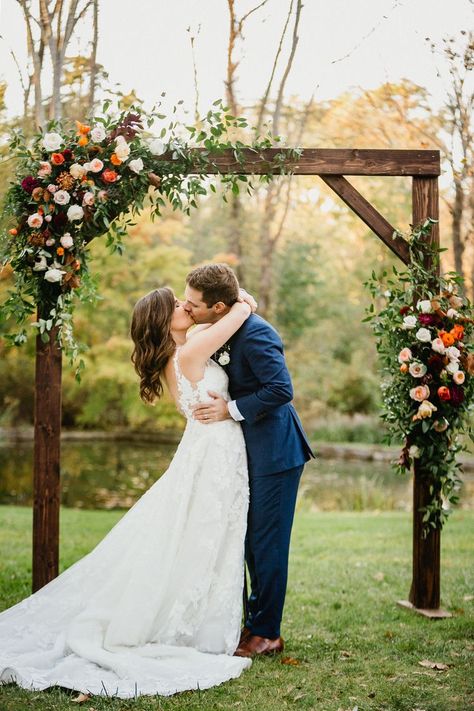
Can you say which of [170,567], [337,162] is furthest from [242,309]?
[170,567]

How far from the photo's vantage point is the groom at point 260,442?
4.21 m

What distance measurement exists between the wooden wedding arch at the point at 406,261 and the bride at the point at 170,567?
0.59 meters

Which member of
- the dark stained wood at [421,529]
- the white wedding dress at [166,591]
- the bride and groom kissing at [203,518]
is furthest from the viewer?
the dark stained wood at [421,529]

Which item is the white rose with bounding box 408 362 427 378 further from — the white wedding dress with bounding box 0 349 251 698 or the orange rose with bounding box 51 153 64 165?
the orange rose with bounding box 51 153 64 165

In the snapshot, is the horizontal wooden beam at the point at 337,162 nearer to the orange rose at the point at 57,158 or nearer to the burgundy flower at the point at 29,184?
the orange rose at the point at 57,158

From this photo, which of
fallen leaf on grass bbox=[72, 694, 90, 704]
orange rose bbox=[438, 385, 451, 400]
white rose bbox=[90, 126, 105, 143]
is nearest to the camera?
fallen leaf on grass bbox=[72, 694, 90, 704]

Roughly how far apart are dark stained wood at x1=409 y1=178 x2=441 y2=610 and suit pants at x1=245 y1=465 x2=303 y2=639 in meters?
1.17

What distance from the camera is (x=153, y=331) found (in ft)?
13.9

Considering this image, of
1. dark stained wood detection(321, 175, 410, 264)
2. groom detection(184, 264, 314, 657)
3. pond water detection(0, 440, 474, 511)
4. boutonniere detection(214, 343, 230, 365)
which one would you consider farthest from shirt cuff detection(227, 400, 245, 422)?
pond water detection(0, 440, 474, 511)

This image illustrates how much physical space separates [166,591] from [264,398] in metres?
1.16

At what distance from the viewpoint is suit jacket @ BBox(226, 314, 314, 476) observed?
416 cm

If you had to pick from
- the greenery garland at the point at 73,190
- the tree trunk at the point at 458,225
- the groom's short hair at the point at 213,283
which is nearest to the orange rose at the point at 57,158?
the greenery garland at the point at 73,190

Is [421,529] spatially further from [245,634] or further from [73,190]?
[73,190]

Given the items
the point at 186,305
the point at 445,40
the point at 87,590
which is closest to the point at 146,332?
the point at 186,305
